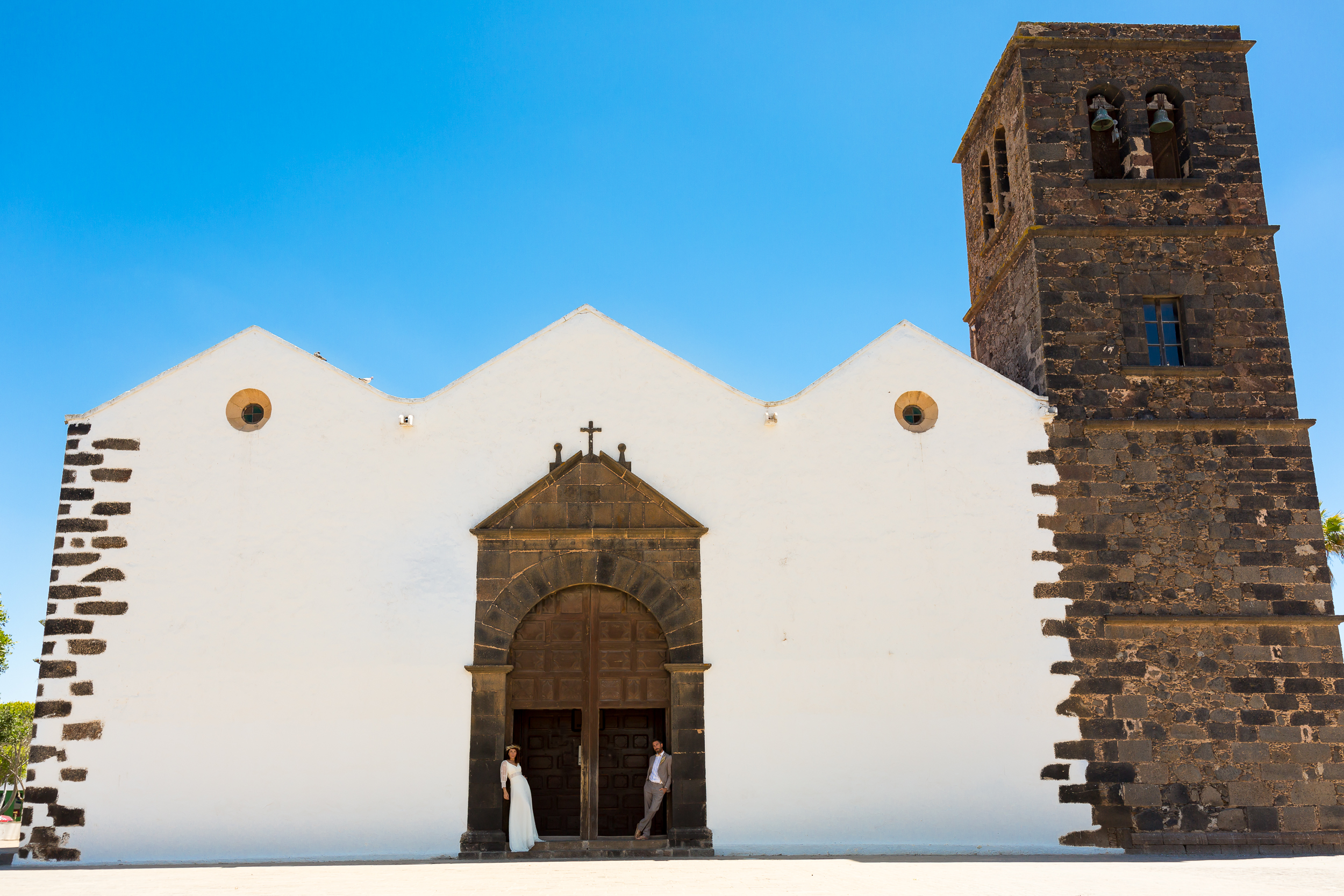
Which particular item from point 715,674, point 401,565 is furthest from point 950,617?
point 401,565

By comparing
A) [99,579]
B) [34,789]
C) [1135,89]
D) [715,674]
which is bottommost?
[34,789]

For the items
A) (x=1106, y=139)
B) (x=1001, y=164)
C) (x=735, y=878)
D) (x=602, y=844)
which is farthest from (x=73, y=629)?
(x=1106, y=139)

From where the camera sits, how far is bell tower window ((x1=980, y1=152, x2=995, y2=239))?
14.2 metres

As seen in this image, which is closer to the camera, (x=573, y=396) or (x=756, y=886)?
(x=756, y=886)

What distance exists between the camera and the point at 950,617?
432 inches

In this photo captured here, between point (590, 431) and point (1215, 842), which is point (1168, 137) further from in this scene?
point (1215, 842)

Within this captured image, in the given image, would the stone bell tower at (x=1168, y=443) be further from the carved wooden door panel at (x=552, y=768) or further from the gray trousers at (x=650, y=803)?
the carved wooden door panel at (x=552, y=768)

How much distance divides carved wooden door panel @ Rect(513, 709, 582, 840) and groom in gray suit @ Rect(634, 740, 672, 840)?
4.04 feet

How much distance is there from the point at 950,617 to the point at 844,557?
127 centimetres

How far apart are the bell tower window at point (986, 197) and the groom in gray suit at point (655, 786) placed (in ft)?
26.8

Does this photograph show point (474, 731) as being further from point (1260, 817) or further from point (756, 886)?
point (1260, 817)

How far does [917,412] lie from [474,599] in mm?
5279

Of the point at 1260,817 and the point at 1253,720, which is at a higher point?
the point at 1253,720

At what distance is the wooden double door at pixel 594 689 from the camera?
10.7 metres
